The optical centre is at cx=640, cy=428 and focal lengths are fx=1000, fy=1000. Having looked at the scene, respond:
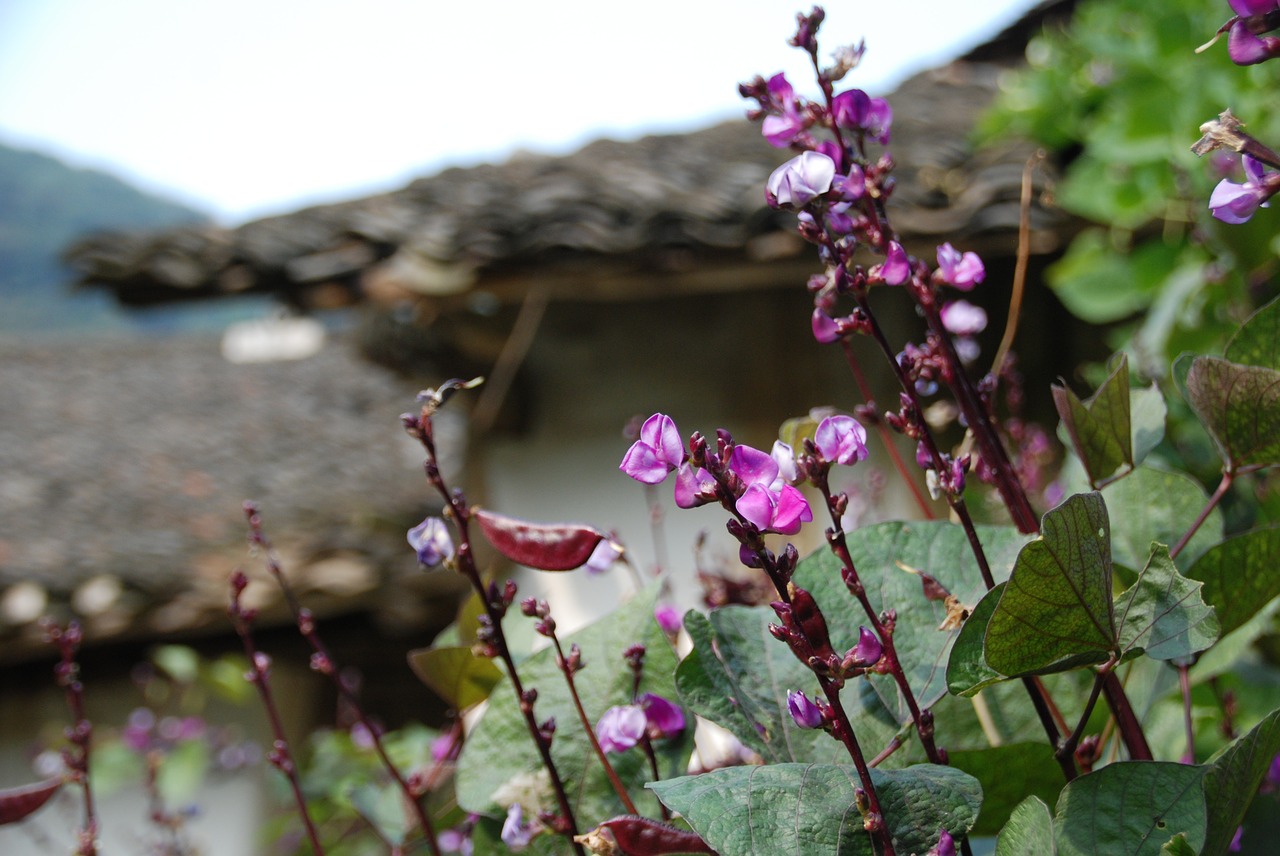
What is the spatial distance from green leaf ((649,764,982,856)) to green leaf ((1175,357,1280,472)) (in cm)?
20

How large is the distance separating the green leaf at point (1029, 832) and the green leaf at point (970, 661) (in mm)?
40

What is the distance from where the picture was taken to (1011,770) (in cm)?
40

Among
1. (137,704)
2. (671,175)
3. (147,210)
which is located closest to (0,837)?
(137,704)

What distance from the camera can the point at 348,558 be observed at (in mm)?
3771

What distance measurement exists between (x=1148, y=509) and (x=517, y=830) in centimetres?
35

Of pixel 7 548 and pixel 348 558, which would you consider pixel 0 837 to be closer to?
pixel 7 548

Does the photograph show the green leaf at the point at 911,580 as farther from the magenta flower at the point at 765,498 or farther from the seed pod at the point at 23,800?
the seed pod at the point at 23,800

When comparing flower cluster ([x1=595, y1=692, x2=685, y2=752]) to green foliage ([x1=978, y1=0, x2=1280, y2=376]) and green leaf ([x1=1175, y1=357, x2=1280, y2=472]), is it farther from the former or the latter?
green foliage ([x1=978, y1=0, x2=1280, y2=376])

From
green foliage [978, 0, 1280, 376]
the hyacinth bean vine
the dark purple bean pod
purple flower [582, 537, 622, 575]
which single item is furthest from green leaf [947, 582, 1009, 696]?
green foliage [978, 0, 1280, 376]

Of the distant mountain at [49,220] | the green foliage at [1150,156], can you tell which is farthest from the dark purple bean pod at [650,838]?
the distant mountain at [49,220]

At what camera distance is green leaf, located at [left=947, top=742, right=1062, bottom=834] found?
1.29ft

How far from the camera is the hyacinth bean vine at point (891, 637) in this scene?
328 millimetres

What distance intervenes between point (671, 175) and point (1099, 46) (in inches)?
47.9

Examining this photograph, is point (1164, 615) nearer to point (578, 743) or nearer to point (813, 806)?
point (813, 806)
